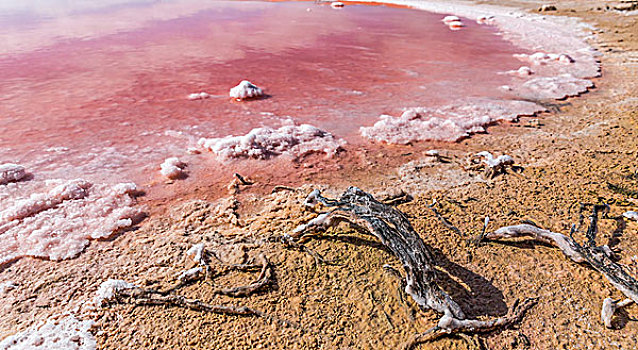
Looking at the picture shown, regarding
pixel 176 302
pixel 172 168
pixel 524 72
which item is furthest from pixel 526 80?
pixel 176 302

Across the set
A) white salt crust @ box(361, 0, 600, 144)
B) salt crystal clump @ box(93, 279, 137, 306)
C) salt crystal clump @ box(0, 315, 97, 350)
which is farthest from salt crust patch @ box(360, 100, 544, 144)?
salt crystal clump @ box(0, 315, 97, 350)

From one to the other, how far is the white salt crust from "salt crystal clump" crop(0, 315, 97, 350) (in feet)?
7.61

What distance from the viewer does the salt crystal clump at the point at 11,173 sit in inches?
90.7

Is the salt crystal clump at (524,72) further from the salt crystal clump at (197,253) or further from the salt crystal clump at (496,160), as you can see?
the salt crystal clump at (197,253)

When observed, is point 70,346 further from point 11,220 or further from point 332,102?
point 332,102

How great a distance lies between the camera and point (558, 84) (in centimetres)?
422

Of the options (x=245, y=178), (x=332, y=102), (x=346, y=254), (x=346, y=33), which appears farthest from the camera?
(x=346, y=33)

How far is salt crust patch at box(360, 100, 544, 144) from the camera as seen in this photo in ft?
10.1

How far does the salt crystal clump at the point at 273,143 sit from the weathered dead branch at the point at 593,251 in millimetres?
1404

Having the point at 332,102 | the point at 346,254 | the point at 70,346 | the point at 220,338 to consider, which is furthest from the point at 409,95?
the point at 70,346

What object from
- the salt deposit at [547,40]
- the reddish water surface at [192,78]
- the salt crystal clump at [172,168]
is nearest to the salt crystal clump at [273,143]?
the reddish water surface at [192,78]

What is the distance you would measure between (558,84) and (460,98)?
1.34 m

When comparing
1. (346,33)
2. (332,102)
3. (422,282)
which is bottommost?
(422,282)

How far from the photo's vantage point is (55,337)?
4.53 ft
